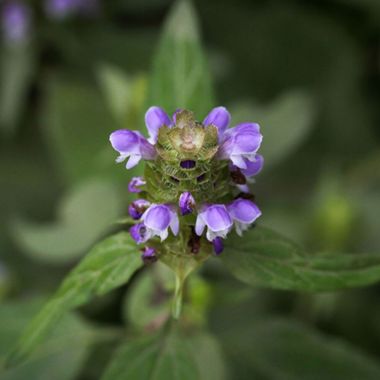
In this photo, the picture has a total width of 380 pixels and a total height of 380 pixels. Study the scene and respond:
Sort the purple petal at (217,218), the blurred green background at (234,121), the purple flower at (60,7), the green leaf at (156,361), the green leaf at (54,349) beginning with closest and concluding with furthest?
the purple petal at (217,218)
the green leaf at (156,361)
the green leaf at (54,349)
the blurred green background at (234,121)
the purple flower at (60,7)

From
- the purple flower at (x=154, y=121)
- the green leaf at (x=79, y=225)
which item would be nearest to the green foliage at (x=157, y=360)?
the purple flower at (x=154, y=121)

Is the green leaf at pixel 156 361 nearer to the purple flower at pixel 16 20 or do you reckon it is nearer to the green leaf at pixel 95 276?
the green leaf at pixel 95 276

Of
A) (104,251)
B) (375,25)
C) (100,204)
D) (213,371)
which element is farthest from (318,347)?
(375,25)

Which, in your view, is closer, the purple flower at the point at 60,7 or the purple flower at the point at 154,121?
the purple flower at the point at 154,121

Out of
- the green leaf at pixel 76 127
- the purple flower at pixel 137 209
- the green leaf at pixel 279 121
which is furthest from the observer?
the green leaf at pixel 76 127

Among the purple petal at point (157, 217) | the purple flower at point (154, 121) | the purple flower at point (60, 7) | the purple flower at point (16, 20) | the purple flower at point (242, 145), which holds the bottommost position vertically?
the purple petal at point (157, 217)

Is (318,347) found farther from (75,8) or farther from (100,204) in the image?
(75,8)
